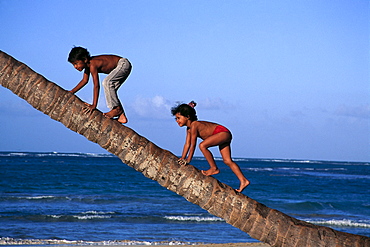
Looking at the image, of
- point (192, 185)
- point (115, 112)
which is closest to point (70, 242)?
point (115, 112)

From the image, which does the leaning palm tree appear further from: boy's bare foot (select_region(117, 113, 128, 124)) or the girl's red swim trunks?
the girl's red swim trunks

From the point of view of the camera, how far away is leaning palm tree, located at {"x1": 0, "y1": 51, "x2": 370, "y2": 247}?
17.1ft

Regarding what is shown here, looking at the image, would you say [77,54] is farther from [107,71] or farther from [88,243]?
[88,243]

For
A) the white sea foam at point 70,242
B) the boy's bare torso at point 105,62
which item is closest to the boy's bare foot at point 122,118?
the boy's bare torso at point 105,62

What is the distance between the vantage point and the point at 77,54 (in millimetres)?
5910

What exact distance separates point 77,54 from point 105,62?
420mm

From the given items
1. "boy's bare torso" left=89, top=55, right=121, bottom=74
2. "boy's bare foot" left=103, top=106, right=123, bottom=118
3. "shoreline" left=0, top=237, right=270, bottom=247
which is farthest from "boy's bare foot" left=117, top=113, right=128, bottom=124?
"shoreline" left=0, top=237, right=270, bottom=247

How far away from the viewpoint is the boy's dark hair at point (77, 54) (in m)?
5.91

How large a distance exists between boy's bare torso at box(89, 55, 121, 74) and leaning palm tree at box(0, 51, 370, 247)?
90 centimetres

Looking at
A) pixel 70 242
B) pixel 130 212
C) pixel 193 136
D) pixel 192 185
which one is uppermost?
pixel 193 136

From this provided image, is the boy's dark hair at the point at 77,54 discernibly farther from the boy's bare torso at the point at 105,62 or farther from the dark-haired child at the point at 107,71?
the boy's bare torso at the point at 105,62

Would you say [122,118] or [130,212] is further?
[130,212]

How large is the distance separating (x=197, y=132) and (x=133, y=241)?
25.2 feet

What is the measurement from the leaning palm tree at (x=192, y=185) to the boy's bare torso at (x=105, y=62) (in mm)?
897
